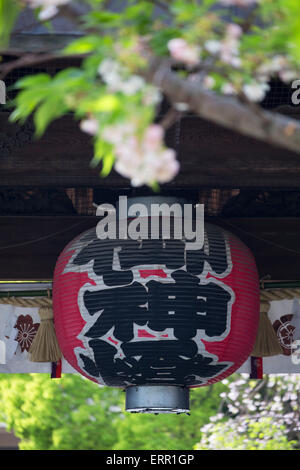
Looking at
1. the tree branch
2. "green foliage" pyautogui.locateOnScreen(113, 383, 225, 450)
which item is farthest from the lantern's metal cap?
"green foliage" pyautogui.locateOnScreen(113, 383, 225, 450)

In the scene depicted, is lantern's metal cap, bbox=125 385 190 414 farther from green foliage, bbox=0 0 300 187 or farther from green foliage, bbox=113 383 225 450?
green foliage, bbox=113 383 225 450

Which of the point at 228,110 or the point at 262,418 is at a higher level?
the point at 228,110

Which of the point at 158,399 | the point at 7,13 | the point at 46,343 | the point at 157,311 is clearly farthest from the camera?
the point at 46,343

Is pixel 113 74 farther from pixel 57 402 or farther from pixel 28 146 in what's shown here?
pixel 57 402

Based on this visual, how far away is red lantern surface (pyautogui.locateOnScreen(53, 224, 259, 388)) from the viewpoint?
4379 mm

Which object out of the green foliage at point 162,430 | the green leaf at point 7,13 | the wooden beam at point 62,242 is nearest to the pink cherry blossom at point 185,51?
the green leaf at point 7,13

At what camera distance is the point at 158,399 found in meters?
4.62

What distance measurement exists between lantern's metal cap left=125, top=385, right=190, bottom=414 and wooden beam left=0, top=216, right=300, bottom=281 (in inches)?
49.6

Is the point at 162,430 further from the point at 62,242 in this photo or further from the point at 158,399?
the point at 158,399

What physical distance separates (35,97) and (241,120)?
1.80ft

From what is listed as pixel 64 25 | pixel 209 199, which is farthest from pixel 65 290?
pixel 64 25

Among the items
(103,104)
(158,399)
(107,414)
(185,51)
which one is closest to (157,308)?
(158,399)

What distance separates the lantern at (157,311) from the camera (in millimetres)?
4379

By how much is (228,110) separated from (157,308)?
225 cm
